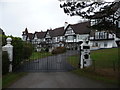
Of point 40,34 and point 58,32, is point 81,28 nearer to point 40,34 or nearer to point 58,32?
point 58,32

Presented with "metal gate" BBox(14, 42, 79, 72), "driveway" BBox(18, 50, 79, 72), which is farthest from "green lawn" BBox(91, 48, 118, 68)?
"driveway" BBox(18, 50, 79, 72)

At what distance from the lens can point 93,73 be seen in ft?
27.0

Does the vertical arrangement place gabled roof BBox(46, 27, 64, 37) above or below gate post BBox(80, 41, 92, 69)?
above

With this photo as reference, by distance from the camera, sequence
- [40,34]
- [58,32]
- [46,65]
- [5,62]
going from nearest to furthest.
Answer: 1. [5,62]
2. [46,65]
3. [58,32]
4. [40,34]

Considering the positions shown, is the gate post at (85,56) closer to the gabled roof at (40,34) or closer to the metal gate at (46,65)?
the metal gate at (46,65)

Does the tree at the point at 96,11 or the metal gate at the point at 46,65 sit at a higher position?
the tree at the point at 96,11

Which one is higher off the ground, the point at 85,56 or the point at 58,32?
the point at 58,32

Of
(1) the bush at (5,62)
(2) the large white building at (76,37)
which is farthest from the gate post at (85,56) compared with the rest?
(2) the large white building at (76,37)

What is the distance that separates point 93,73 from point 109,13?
4072 millimetres

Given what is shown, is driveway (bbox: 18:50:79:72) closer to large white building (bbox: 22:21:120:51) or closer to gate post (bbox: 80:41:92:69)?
gate post (bbox: 80:41:92:69)

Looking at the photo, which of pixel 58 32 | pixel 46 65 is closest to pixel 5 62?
pixel 46 65

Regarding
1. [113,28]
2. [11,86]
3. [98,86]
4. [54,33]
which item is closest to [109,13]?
[113,28]

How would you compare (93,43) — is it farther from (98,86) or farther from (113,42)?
(98,86)

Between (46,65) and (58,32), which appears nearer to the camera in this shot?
(46,65)
